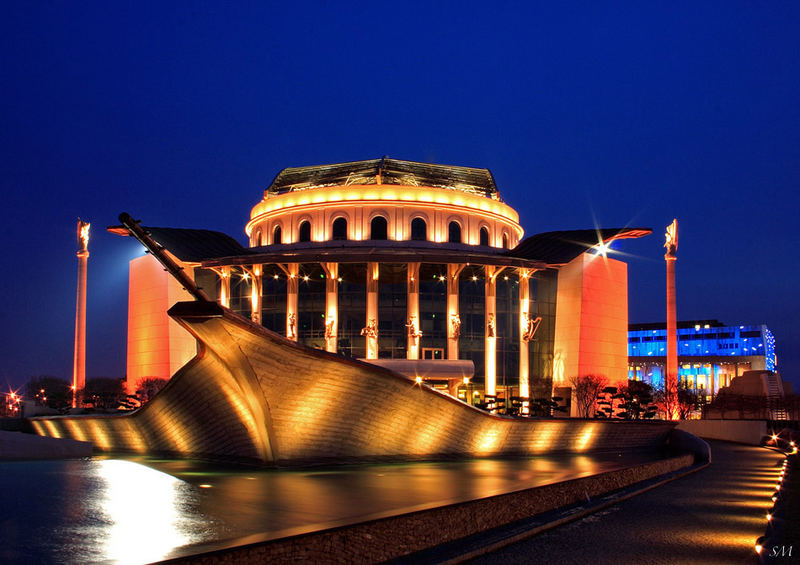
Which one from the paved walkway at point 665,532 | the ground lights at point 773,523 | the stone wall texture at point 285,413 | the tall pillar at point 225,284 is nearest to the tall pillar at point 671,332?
the tall pillar at point 225,284

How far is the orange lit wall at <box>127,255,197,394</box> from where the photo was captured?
56438 mm

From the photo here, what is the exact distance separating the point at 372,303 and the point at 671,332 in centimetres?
2404

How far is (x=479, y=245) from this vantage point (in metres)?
58.8

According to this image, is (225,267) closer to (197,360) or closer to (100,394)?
(100,394)

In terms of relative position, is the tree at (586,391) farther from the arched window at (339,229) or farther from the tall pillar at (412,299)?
the arched window at (339,229)

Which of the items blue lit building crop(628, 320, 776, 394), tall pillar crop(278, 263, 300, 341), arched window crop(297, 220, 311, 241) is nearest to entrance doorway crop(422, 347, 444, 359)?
tall pillar crop(278, 263, 300, 341)

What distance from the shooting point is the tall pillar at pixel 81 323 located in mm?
57812

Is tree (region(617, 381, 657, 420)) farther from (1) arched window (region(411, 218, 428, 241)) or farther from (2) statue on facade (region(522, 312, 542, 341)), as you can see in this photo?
(1) arched window (region(411, 218, 428, 241))

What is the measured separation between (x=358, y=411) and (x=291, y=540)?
1379 centimetres

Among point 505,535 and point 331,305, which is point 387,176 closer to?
point 331,305

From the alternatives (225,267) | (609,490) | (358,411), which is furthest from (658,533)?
(225,267)

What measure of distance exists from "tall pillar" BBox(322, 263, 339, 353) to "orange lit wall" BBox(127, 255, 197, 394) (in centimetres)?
1083

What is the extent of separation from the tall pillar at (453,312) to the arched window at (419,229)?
5876 mm

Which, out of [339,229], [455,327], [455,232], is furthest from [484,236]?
[455,327]
